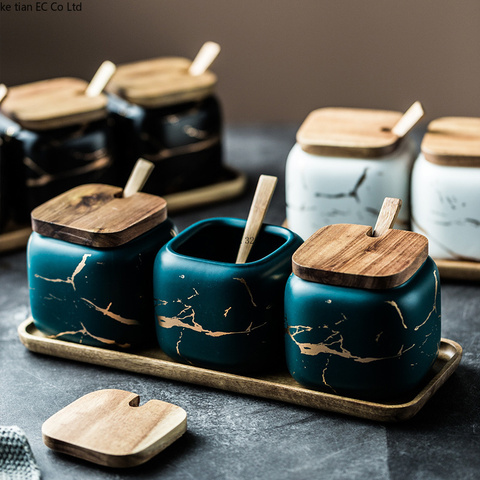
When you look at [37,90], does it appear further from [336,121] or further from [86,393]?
[86,393]

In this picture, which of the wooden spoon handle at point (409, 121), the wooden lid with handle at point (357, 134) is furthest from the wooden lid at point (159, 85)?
the wooden spoon handle at point (409, 121)

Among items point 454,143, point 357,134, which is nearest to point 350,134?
point 357,134

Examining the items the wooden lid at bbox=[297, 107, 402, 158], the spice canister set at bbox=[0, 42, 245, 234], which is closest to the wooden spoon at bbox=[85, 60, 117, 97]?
the spice canister set at bbox=[0, 42, 245, 234]

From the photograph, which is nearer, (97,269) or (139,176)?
(97,269)

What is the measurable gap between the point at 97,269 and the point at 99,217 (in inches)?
2.9

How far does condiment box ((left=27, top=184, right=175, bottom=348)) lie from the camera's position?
0.99m

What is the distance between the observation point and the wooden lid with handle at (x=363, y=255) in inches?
33.5

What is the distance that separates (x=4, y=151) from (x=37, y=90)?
7.4 inches

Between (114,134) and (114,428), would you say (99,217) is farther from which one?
(114,134)

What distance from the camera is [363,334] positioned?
2.82ft

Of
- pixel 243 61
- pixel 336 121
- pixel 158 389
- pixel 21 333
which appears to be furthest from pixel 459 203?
pixel 243 61

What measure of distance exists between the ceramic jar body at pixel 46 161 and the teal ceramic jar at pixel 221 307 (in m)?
0.50

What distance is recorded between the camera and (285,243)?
97 centimetres

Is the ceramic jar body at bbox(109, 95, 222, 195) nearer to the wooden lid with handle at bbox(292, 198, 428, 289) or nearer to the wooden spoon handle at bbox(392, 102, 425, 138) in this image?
the wooden spoon handle at bbox(392, 102, 425, 138)
